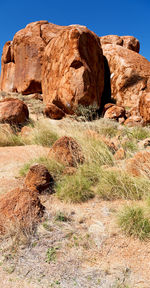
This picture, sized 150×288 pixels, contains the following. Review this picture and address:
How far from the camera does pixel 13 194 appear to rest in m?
2.76

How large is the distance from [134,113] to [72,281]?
742 cm

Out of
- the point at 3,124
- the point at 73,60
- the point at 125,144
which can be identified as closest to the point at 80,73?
the point at 73,60

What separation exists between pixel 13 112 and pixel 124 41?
10.7 m

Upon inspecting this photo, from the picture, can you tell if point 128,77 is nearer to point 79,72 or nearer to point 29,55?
point 79,72

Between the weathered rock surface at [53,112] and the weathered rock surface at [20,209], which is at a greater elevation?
the weathered rock surface at [53,112]

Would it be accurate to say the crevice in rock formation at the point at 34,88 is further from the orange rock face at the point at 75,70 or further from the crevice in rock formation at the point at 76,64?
the crevice in rock formation at the point at 76,64

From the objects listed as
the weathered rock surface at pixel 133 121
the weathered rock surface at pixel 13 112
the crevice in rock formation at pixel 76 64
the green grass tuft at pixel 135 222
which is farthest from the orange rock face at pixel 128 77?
the green grass tuft at pixel 135 222

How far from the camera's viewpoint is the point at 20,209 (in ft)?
8.57

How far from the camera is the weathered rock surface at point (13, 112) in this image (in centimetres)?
702

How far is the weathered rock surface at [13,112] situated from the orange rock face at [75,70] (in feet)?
6.38

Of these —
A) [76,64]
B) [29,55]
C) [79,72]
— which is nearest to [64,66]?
[76,64]

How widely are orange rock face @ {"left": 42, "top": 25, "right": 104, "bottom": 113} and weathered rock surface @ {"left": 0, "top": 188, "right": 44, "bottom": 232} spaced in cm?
618

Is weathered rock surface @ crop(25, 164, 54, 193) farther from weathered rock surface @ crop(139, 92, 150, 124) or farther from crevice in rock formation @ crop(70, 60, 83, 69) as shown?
crevice in rock formation @ crop(70, 60, 83, 69)

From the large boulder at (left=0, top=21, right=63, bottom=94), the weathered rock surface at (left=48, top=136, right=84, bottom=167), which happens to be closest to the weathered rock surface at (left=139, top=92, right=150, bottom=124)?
the weathered rock surface at (left=48, top=136, right=84, bottom=167)
